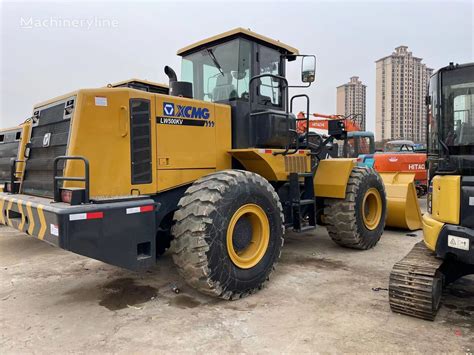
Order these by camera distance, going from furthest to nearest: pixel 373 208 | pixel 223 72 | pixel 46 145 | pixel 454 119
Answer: pixel 373 208 < pixel 223 72 < pixel 46 145 < pixel 454 119

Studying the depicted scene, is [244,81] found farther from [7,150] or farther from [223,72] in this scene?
[7,150]

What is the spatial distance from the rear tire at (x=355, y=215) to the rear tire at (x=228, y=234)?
1.74 m

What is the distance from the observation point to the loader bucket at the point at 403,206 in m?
7.59

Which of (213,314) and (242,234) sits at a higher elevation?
(242,234)

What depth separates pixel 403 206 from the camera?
7.60m

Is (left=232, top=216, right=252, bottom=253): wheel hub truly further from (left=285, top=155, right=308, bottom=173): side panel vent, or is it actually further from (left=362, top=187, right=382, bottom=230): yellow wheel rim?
(left=362, top=187, right=382, bottom=230): yellow wheel rim

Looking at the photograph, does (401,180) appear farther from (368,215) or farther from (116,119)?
(116,119)

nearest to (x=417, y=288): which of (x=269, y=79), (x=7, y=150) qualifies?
(x=269, y=79)

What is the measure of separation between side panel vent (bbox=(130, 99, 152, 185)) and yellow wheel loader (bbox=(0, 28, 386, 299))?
0.03 ft

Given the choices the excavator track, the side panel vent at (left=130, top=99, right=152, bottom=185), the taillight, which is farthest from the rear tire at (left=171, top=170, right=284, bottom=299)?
the excavator track

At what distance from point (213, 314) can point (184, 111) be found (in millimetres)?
2208

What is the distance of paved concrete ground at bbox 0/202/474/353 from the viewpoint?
314 cm

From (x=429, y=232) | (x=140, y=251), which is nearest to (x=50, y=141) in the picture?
(x=140, y=251)

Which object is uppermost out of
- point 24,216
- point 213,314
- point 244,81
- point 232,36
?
point 232,36
